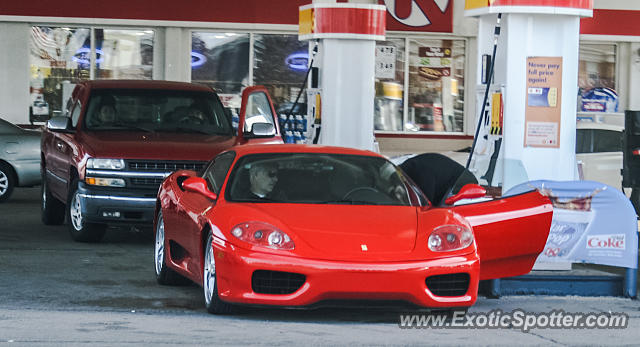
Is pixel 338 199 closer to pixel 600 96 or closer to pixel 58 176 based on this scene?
pixel 58 176

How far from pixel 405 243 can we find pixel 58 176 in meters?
7.09

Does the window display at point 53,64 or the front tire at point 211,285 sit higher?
the window display at point 53,64

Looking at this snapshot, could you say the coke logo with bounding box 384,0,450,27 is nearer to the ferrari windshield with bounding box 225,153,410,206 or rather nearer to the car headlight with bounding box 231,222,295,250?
the ferrari windshield with bounding box 225,153,410,206

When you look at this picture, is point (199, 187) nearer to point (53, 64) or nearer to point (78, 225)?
point (78, 225)

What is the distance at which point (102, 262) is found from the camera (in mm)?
11789

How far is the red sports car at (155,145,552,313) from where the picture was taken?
26.6ft

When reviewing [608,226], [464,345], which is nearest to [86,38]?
[608,226]

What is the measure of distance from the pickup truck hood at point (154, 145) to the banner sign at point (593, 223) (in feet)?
13.5

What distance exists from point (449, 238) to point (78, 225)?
19.8ft

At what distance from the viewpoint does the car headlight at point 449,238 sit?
8.34 metres

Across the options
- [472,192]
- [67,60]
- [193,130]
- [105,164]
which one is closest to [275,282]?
[472,192]

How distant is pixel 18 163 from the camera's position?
18484mm

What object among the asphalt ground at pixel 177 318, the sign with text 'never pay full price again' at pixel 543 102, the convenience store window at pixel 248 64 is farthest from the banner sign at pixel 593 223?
the convenience store window at pixel 248 64

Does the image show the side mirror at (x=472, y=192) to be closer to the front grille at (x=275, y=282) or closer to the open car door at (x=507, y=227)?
the open car door at (x=507, y=227)
